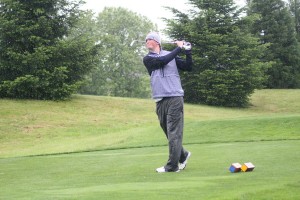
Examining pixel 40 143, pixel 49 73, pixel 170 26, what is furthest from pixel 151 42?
pixel 170 26

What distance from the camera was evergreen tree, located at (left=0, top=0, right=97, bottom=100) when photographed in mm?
28031

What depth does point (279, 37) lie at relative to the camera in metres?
51.3

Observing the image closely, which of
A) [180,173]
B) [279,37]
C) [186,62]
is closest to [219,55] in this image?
[279,37]

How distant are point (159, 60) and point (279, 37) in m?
47.5

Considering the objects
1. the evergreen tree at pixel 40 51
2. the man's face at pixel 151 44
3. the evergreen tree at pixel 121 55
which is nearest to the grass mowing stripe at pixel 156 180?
the man's face at pixel 151 44

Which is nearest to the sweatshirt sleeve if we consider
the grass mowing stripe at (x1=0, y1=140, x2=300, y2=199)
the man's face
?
→ the man's face

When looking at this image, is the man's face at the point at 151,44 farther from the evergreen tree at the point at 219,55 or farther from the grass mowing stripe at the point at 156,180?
the evergreen tree at the point at 219,55

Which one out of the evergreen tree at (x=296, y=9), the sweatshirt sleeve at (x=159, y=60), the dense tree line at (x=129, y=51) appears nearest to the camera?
the sweatshirt sleeve at (x=159, y=60)

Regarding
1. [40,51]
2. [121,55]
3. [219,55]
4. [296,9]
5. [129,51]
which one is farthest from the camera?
[296,9]

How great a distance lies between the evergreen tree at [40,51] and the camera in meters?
28.0

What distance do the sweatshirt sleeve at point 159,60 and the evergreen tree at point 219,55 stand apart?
98.8 feet

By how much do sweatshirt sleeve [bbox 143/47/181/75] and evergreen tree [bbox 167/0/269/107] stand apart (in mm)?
30105

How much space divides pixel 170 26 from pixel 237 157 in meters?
32.2

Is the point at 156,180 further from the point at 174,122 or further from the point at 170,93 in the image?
the point at 170,93
